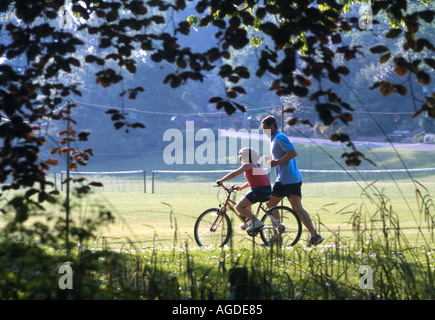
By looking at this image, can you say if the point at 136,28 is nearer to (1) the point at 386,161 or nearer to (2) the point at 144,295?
(2) the point at 144,295

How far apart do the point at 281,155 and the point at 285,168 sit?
0.82 ft

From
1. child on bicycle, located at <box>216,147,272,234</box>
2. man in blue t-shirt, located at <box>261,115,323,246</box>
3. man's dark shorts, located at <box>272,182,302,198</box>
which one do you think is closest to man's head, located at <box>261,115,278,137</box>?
man in blue t-shirt, located at <box>261,115,323,246</box>

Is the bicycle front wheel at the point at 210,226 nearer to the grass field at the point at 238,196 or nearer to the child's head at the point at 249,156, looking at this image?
the grass field at the point at 238,196

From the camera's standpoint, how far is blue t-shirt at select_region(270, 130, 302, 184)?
8438 millimetres

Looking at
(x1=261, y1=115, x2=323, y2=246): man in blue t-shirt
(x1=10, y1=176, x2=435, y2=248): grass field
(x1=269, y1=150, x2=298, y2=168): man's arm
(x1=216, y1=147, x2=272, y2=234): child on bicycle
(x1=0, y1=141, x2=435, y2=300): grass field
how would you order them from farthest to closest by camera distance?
(x1=10, y1=176, x2=435, y2=248): grass field → (x1=216, y1=147, x2=272, y2=234): child on bicycle → (x1=261, y1=115, x2=323, y2=246): man in blue t-shirt → (x1=269, y1=150, x2=298, y2=168): man's arm → (x1=0, y1=141, x2=435, y2=300): grass field

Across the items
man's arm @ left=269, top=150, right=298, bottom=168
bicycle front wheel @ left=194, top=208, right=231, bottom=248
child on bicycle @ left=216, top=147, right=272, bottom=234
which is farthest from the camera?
bicycle front wheel @ left=194, top=208, right=231, bottom=248

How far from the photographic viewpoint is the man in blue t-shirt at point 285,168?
8.42m

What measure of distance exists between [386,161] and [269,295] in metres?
40.3

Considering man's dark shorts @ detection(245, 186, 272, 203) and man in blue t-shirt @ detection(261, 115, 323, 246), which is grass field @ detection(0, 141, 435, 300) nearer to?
man's dark shorts @ detection(245, 186, 272, 203)

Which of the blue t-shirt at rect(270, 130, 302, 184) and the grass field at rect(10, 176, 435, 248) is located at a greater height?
the blue t-shirt at rect(270, 130, 302, 184)

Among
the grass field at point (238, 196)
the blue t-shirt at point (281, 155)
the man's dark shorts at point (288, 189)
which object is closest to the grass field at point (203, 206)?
the grass field at point (238, 196)

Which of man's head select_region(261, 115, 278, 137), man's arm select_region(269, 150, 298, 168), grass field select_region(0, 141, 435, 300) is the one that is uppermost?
man's head select_region(261, 115, 278, 137)
